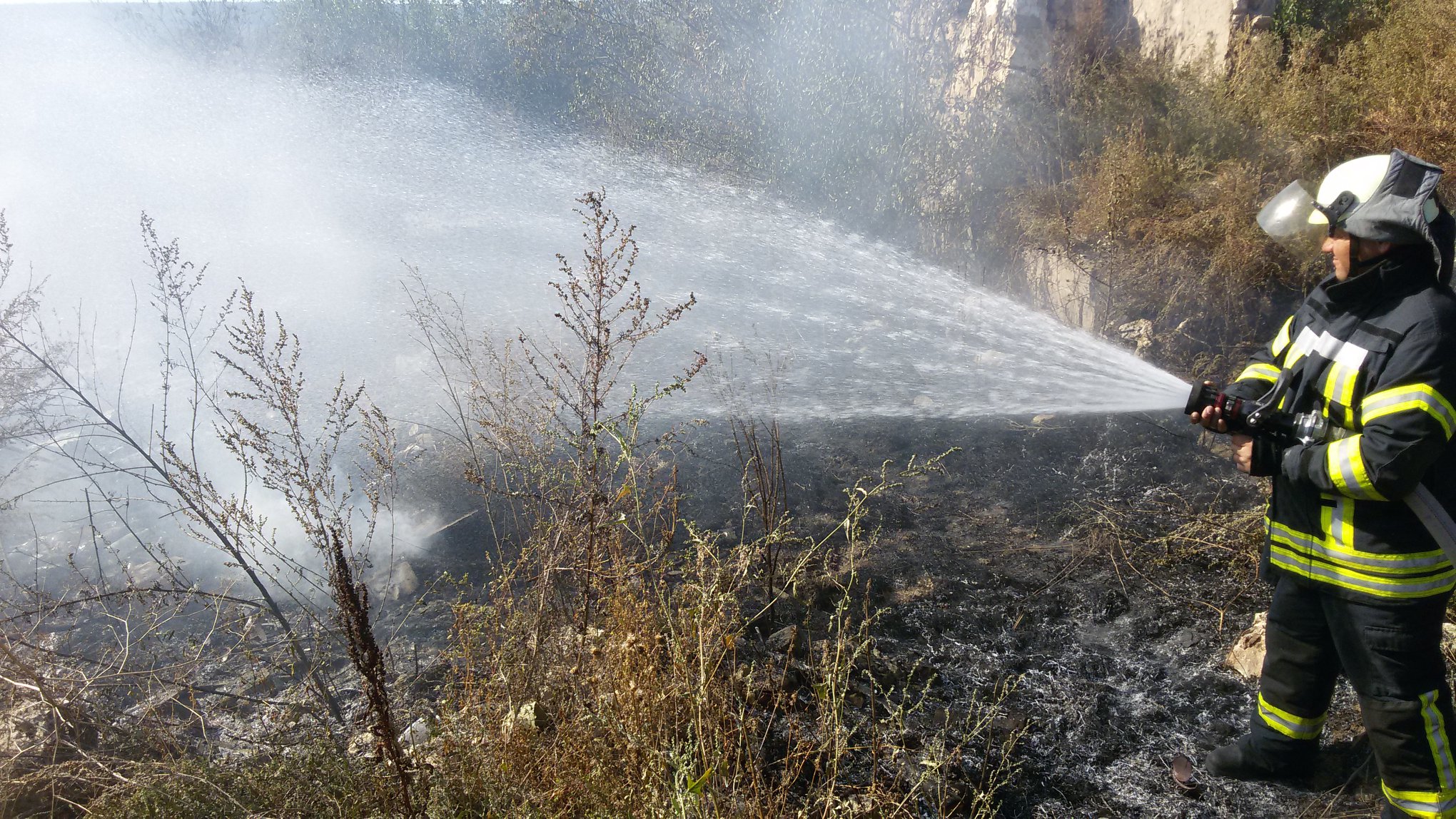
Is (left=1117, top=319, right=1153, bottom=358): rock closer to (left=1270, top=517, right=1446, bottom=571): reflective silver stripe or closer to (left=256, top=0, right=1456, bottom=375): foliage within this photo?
(left=256, top=0, right=1456, bottom=375): foliage

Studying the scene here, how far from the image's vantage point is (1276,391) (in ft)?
8.31

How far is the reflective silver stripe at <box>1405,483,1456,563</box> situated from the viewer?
2.17 m

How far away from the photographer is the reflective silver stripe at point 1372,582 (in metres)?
2.23

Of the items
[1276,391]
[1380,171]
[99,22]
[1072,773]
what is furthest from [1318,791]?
[99,22]

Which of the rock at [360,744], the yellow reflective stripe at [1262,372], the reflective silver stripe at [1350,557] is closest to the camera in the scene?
the reflective silver stripe at [1350,557]

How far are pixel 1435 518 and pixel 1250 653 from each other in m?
1.58

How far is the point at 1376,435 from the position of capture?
215cm

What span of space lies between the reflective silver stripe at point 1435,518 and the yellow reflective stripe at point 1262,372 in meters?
0.61

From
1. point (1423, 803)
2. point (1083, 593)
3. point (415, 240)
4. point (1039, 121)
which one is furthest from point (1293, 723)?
point (415, 240)

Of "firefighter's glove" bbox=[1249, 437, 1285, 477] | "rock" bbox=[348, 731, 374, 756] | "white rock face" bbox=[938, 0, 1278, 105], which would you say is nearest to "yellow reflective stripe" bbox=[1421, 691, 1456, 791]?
"firefighter's glove" bbox=[1249, 437, 1285, 477]

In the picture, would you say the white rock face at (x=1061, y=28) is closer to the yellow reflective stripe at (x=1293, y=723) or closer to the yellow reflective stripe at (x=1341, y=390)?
the yellow reflective stripe at (x=1341, y=390)

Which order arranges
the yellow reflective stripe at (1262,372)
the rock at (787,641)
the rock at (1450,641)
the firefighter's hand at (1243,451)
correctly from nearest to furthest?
the firefighter's hand at (1243,451)
the yellow reflective stripe at (1262,372)
the rock at (1450,641)
the rock at (787,641)

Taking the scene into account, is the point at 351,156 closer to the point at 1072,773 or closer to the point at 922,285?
the point at 922,285

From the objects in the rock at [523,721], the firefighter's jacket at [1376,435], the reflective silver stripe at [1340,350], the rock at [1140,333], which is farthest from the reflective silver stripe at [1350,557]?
the rock at [1140,333]
